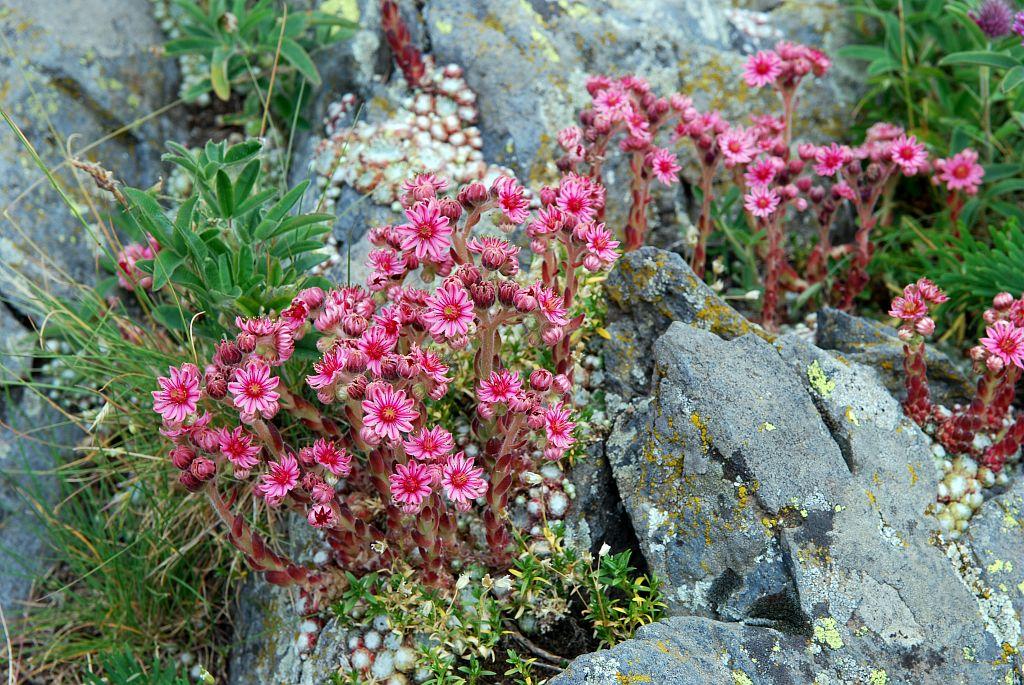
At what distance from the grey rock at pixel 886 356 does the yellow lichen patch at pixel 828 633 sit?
1.18 metres

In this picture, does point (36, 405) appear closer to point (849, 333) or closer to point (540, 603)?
point (540, 603)

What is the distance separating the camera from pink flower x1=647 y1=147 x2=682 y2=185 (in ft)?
13.5

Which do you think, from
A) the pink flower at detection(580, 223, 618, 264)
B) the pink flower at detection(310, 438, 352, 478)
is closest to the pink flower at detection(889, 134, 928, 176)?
the pink flower at detection(580, 223, 618, 264)

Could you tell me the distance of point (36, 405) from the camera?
15.2ft

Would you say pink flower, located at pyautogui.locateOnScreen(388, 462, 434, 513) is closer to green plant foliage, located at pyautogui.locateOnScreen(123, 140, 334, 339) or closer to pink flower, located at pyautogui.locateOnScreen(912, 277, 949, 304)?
green plant foliage, located at pyautogui.locateOnScreen(123, 140, 334, 339)

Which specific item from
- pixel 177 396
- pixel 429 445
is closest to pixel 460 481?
pixel 429 445

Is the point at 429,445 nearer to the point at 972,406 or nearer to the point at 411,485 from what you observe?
the point at 411,485

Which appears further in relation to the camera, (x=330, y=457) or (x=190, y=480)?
(x=330, y=457)

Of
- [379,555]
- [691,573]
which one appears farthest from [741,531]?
[379,555]

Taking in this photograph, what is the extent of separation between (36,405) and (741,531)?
11.8ft

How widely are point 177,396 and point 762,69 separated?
322cm

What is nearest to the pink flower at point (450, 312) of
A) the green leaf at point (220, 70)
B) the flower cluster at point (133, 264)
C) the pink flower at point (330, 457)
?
the pink flower at point (330, 457)

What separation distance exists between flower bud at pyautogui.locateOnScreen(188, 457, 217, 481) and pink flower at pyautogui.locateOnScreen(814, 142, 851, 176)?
118 inches

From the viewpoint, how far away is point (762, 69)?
4520 millimetres
